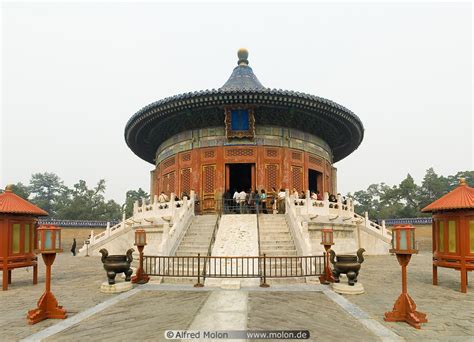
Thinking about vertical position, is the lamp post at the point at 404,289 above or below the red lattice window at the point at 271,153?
below

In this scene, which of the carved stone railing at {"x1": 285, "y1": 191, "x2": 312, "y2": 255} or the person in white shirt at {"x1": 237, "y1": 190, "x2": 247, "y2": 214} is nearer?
the carved stone railing at {"x1": 285, "y1": 191, "x2": 312, "y2": 255}

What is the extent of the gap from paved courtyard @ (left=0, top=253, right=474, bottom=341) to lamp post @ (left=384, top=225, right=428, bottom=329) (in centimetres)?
17

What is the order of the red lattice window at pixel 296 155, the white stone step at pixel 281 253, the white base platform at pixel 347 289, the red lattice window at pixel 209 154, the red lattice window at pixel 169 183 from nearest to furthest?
the white base platform at pixel 347 289, the white stone step at pixel 281 253, the red lattice window at pixel 209 154, the red lattice window at pixel 296 155, the red lattice window at pixel 169 183

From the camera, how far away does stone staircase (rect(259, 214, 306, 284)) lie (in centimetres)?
1019

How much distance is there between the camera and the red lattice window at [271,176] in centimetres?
1883

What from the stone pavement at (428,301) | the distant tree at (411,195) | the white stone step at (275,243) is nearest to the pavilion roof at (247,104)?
the white stone step at (275,243)

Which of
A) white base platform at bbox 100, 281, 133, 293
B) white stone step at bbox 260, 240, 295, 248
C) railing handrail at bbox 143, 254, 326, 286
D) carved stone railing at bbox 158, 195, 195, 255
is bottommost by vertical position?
white base platform at bbox 100, 281, 133, 293

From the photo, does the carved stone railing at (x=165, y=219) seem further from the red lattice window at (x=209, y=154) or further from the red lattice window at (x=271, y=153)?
the red lattice window at (x=271, y=153)

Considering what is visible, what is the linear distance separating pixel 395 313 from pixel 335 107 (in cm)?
1369

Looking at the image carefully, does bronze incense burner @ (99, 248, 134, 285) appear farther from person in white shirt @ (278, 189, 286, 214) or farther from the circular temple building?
the circular temple building

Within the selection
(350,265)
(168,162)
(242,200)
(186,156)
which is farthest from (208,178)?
(350,265)

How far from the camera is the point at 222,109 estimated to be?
61.6 ft

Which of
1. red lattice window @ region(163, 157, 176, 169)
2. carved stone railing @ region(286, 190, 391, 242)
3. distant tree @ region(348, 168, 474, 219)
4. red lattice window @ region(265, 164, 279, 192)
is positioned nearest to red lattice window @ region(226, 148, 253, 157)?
red lattice window @ region(265, 164, 279, 192)

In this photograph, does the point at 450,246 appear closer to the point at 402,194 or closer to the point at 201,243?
the point at 201,243
